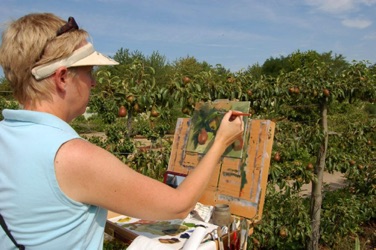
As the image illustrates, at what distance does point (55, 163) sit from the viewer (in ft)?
2.93

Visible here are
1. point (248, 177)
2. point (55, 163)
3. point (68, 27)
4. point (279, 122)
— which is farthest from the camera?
point (279, 122)

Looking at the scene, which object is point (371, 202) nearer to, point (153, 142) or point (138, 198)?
point (153, 142)

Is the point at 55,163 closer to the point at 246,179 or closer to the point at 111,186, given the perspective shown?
the point at 111,186

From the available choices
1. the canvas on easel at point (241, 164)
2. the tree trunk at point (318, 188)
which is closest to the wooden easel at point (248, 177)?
the canvas on easel at point (241, 164)

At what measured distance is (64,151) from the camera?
0.90 meters

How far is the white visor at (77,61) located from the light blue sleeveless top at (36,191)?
0.12 meters

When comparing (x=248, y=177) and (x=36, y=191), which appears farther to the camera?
(x=248, y=177)

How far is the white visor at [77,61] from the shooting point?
0.96m

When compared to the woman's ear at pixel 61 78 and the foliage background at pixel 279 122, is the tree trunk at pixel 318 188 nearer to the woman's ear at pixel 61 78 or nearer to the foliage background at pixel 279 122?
the foliage background at pixel 279 122

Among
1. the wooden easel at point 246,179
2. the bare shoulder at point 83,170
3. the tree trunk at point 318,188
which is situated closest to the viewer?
the bare shoulder at point 83,170

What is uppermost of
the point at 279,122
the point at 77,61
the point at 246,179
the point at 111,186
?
the point at 77,61

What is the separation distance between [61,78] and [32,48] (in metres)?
0.11

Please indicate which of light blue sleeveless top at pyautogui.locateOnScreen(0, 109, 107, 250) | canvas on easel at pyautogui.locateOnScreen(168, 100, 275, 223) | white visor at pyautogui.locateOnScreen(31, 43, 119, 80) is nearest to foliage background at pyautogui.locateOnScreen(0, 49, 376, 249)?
canvas on easel at pyautogui.locateOnScreen(168, 100, 275, 223)

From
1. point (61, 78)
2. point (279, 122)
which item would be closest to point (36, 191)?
point (61, 78)
